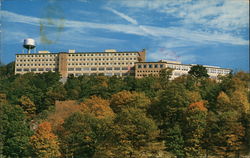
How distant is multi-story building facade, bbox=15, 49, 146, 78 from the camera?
101688 millimetres

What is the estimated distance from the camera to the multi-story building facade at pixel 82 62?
10169 cm

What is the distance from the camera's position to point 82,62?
105 m

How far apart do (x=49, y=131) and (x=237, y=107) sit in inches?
1075

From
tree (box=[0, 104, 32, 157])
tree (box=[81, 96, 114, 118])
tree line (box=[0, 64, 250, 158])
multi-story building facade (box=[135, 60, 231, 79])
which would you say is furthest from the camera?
multi-story building facade (box=[135, 60, 231, 79])

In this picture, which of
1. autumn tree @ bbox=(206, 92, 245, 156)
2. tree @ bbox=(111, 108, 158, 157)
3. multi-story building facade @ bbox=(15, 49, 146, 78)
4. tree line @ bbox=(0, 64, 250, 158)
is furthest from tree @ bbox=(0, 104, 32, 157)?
multi-story building facade @ bbox=(15, 49, 146, 78)

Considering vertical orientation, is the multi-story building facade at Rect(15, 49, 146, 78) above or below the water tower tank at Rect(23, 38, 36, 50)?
below

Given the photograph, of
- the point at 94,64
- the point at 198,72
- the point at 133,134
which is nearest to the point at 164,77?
the point at 198,72

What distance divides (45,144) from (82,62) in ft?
204

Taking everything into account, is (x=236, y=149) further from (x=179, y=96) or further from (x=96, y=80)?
(x=96, y=80)

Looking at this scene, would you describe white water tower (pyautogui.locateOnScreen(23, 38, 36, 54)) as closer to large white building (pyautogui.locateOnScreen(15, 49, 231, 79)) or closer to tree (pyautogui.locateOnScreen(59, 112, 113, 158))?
large white building (pyautogui.locateOnScreen(15, 49, 231, 79))

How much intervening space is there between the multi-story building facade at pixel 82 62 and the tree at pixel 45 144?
2177 inches

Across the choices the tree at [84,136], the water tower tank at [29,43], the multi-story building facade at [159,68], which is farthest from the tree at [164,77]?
the water tower tank at [29,43]

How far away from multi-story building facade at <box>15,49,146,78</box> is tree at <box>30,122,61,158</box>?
5530cm

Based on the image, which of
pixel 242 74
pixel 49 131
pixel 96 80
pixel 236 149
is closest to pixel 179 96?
pixel 236 149
